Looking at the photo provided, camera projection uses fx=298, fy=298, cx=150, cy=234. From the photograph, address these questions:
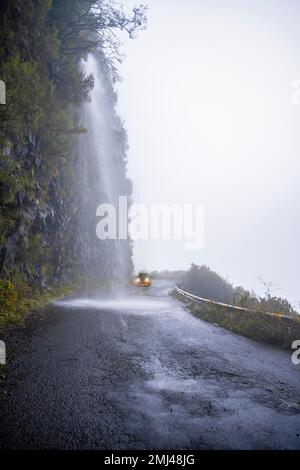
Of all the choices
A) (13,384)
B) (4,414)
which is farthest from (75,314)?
(4,414)

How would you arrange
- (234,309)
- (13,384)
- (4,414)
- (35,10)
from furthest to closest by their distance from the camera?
1. (35,10)
2. (234,309)
3. (13,384)
4. (4,414)

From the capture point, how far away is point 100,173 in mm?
34312

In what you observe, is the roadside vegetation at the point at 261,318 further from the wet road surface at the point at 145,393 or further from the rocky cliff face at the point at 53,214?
the rocky cliff face at the point at 53,214

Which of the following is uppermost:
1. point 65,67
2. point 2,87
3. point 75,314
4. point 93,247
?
point 65,67

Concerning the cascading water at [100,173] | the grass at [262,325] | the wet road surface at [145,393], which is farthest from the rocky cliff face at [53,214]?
the grass at [262,325]

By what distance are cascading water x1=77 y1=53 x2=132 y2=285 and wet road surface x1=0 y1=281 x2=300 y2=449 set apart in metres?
17.3

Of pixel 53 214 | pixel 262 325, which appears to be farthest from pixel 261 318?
pixel 53 214

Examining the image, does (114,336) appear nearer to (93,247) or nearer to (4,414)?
(4,414)

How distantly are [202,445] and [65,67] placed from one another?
62.4 feet

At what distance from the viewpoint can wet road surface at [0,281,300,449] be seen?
3453 millimetres

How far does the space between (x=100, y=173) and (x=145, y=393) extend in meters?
31.6

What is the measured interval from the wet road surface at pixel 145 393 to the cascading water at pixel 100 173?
17315 mm

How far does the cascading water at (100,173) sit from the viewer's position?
88.3 feet
